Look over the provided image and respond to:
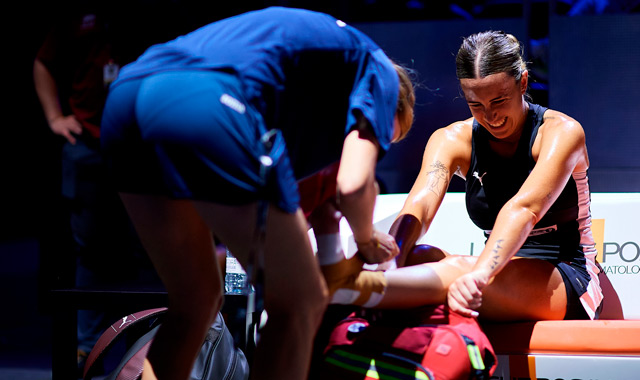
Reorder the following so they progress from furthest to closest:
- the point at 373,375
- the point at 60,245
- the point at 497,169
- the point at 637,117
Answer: the point at 637,117
the point at 60,245
the point at 497,169
the point at 373,375

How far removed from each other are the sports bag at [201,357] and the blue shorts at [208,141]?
0.94 m

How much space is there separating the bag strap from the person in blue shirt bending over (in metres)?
0.72

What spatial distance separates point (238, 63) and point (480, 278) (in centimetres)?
90

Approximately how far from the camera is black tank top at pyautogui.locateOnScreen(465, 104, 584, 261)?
2.31 m

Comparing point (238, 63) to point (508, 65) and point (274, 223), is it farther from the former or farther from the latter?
point (508, 65)

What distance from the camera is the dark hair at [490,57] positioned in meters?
2.15

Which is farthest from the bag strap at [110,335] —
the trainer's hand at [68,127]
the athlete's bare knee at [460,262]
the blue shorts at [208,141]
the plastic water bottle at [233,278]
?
the trainer's hand at [68,127]

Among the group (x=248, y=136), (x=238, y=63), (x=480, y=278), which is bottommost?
(x=480, y=278)

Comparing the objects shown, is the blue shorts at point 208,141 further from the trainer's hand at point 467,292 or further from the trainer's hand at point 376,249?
the trainer's hand at point 467,292

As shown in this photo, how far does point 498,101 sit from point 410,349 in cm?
84

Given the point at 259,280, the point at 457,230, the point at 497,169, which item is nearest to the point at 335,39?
the point at 259,280

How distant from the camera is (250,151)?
1270 mm

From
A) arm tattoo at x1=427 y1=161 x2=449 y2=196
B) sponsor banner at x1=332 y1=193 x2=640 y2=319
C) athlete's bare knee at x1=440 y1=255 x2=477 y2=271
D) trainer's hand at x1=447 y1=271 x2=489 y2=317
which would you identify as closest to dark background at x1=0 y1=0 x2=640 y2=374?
sponsor banner at x1=332 y1=193 x2=640 y2=319

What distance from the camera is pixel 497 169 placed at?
234 cm
